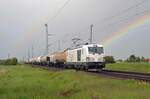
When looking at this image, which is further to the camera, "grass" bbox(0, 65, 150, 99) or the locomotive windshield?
the locomotive windshield

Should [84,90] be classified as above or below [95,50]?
below

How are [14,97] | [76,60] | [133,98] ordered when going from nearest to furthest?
[133,98]
[14,97]
[76,60]

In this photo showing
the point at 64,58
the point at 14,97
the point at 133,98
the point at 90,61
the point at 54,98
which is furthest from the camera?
the point at 64,58

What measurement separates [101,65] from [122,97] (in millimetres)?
28460

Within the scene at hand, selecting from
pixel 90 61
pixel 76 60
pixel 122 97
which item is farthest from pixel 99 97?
pixel 76 60

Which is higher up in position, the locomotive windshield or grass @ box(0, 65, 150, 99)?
the locomotive windshield

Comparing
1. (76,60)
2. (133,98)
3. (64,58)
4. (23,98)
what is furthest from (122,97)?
(64,58)

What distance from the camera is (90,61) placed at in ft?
142

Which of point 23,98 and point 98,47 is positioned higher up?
point 98,47

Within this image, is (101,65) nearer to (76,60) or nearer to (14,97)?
(76,60)

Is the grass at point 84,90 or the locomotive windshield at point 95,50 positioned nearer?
the grass at point 84,90

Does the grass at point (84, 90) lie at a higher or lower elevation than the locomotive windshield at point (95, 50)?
lower

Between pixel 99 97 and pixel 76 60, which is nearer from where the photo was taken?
pixel 99 97

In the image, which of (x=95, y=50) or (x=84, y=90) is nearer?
(x=84, y=90)
